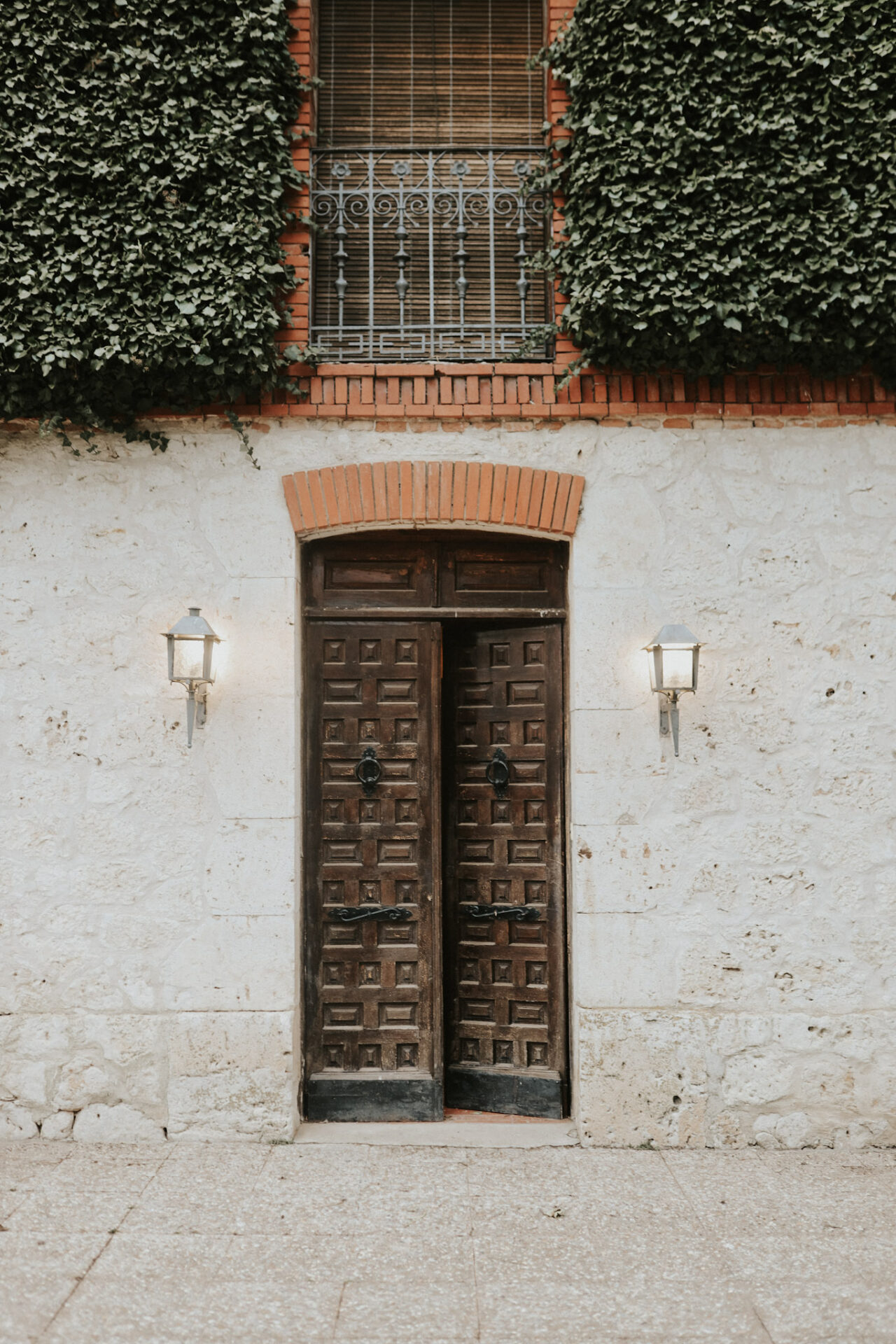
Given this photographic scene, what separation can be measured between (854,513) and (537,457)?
5.46 ft

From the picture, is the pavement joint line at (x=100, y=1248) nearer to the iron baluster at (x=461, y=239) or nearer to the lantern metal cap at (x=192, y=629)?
the lantern metal cap at (x=192, y=629)

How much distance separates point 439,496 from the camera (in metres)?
4.75

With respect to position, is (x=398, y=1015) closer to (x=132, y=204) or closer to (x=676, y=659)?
(x=676, y=659)

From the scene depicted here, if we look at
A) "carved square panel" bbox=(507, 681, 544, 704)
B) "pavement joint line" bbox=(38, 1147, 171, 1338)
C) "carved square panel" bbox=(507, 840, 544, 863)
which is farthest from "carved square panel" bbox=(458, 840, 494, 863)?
"pavement joint line" bbox=(38, 1147, 171, 1338)

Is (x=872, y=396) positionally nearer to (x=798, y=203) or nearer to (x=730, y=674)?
(x=798, y=203)

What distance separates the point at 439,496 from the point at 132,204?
6.77ft

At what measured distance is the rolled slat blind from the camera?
5.42m

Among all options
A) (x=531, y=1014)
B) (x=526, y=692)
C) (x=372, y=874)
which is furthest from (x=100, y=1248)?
(x=526, y=692)

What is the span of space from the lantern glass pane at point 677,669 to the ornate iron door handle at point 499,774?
0.99 meters

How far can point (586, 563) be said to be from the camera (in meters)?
4.78

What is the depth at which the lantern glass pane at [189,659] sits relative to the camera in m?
4.48

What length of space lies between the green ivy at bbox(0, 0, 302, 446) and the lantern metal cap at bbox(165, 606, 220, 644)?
1.16m

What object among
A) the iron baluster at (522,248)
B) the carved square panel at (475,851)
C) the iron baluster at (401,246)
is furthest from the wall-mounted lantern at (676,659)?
the iron baluster at (401,246)

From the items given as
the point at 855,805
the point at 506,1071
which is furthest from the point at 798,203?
the point at 506,1071
